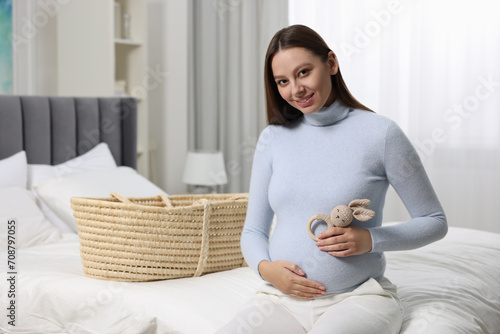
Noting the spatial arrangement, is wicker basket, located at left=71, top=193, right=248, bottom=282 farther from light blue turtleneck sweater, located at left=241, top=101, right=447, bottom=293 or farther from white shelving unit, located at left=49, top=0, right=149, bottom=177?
white shelving unit, located at left=49, top=0, right=149, bottom=177

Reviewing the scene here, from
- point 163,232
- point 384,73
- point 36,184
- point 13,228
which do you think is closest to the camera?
point 163,232

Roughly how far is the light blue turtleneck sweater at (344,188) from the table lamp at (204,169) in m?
2.42

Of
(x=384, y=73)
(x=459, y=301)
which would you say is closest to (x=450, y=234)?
(x=459, y=301)

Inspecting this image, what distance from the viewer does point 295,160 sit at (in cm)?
144

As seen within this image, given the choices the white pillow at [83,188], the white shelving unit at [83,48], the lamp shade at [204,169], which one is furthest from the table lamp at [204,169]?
the white pillow at [83,188]

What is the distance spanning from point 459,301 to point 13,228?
1759 mm

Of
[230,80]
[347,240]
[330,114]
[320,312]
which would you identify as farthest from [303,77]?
[230,80]

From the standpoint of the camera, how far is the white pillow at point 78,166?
2.88 m

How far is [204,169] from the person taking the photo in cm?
388

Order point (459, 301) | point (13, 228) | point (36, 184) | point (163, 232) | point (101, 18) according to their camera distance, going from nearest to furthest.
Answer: point (459, 301) < point (163, 232) < point (13, 228) < point (36, 184) < point (101, 18)

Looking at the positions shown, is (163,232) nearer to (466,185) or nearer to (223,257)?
(223,257)

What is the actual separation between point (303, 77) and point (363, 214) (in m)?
0.36

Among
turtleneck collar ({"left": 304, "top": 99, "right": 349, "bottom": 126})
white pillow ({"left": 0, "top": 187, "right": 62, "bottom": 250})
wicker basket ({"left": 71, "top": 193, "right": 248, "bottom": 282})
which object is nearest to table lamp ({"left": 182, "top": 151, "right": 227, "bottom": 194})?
white pillow ({"left": 0, "top": 187, "right": 62, "bottom": 250})

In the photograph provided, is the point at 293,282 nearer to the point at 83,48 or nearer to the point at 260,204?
the point at 260,204
